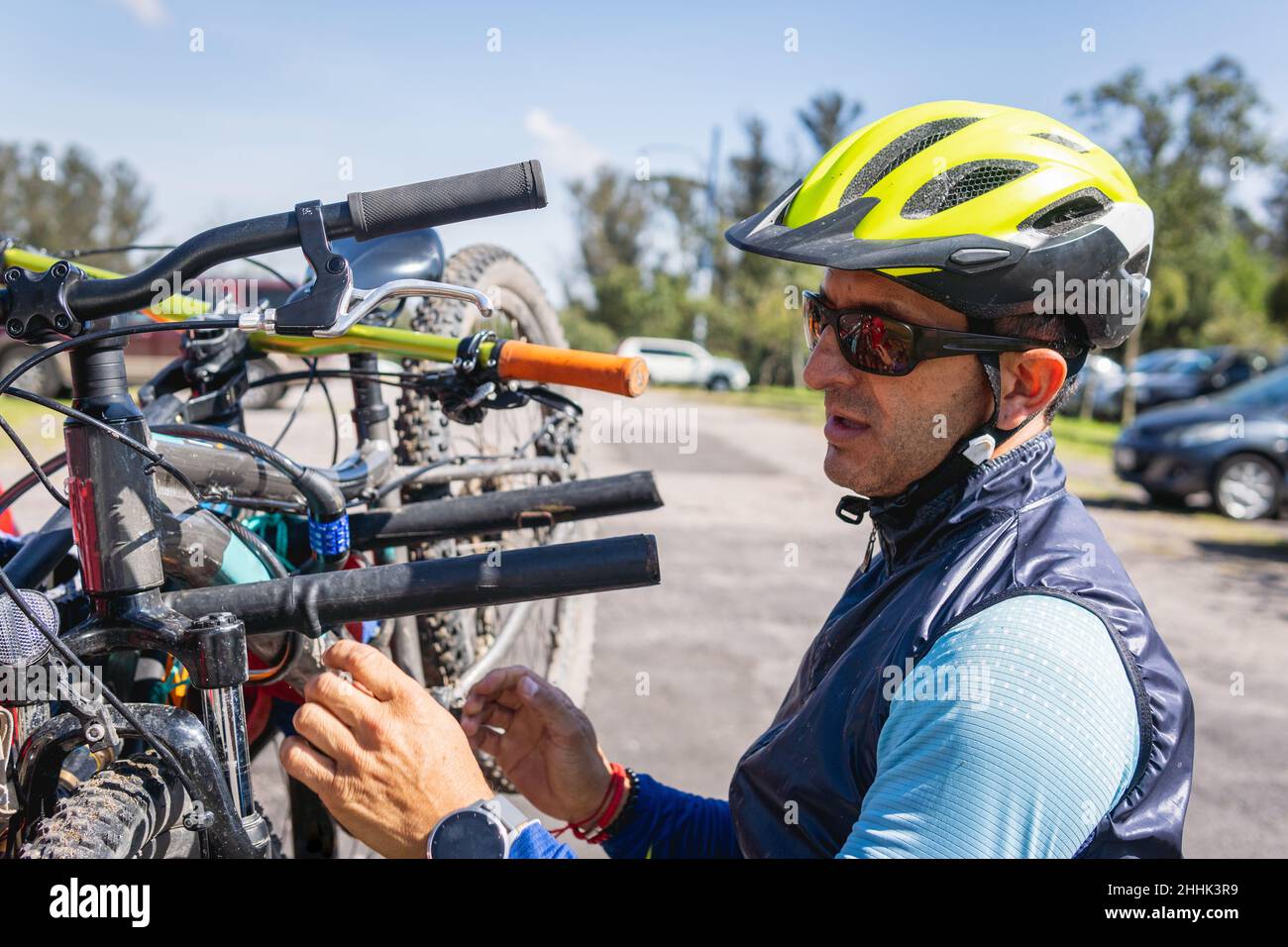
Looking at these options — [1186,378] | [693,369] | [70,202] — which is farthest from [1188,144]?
[70,202]

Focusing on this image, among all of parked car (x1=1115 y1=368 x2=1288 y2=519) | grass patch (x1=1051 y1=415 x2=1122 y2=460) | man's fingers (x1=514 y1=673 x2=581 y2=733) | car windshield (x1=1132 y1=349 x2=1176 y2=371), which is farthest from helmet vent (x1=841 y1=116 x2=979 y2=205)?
car windshield (x1=1132 y1=349 x2=1176 y2=371)

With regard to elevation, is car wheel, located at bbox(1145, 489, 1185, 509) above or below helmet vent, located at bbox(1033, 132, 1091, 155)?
below

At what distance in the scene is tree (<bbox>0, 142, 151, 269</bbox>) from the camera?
32375mm

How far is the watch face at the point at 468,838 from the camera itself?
1444mm

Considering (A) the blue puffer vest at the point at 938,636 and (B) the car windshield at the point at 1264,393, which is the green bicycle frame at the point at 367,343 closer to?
(A) the blue puffer vest at the point at 938,636

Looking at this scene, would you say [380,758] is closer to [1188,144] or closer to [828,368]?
[828,368]

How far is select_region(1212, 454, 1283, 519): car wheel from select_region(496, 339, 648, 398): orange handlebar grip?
10320 millimetres

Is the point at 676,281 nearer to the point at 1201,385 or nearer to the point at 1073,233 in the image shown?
the point at 1201,385

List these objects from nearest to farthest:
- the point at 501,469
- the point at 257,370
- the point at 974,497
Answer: the point at 974,497 → the point at 501,469 → the point at 257,370

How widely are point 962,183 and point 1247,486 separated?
34.0 feet

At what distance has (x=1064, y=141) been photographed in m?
1.88

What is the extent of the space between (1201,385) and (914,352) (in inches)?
965

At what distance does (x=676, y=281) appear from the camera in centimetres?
4638

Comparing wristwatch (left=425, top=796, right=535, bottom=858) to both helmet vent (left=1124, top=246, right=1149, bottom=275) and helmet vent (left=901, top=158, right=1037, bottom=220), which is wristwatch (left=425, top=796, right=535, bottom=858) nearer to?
helmet vent (left=901, top=158, right=1037, bottom=220)
